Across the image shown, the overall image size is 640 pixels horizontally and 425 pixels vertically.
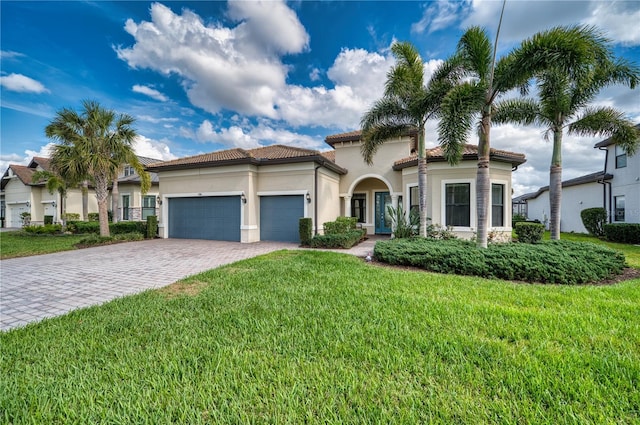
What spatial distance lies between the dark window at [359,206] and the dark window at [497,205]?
7600mm

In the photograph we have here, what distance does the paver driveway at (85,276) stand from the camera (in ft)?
15.8

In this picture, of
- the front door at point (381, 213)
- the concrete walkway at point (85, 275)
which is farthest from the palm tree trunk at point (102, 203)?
the front door at point (381, 213)

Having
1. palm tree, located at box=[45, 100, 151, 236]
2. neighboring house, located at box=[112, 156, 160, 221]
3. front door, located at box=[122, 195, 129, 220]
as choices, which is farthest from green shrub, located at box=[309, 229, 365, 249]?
front door, located at box=[122, 195, 129, 220]

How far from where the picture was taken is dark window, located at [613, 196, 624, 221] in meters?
15.8

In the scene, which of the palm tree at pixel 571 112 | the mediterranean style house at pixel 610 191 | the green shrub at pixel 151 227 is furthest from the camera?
the green shrub at pixel 151 227

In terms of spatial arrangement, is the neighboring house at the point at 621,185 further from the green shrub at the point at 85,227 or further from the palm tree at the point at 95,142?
the green shrub at the point at 85,227

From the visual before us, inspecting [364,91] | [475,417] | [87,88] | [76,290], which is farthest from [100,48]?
[475,417]

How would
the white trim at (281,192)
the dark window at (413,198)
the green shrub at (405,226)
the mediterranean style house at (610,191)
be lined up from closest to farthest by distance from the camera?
the green shrub at (405,226), the dark window at (413,198), the white trim at (281,192), the mediterranean style house at (610,191)

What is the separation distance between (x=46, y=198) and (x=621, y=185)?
47617mm

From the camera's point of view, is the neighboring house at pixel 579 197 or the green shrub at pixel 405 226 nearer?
the green shrub at pixel 405 226

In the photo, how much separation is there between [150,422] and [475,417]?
256 cm

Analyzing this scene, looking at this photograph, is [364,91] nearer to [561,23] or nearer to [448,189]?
[448,189]

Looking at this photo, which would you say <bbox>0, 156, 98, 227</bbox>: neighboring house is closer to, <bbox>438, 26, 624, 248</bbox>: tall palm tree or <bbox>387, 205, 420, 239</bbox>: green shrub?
<bbox>387, 205, 420, 239</bbox>: green shrub

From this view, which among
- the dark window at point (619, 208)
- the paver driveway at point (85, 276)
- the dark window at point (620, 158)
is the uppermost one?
the dark window at point (620, 158)
